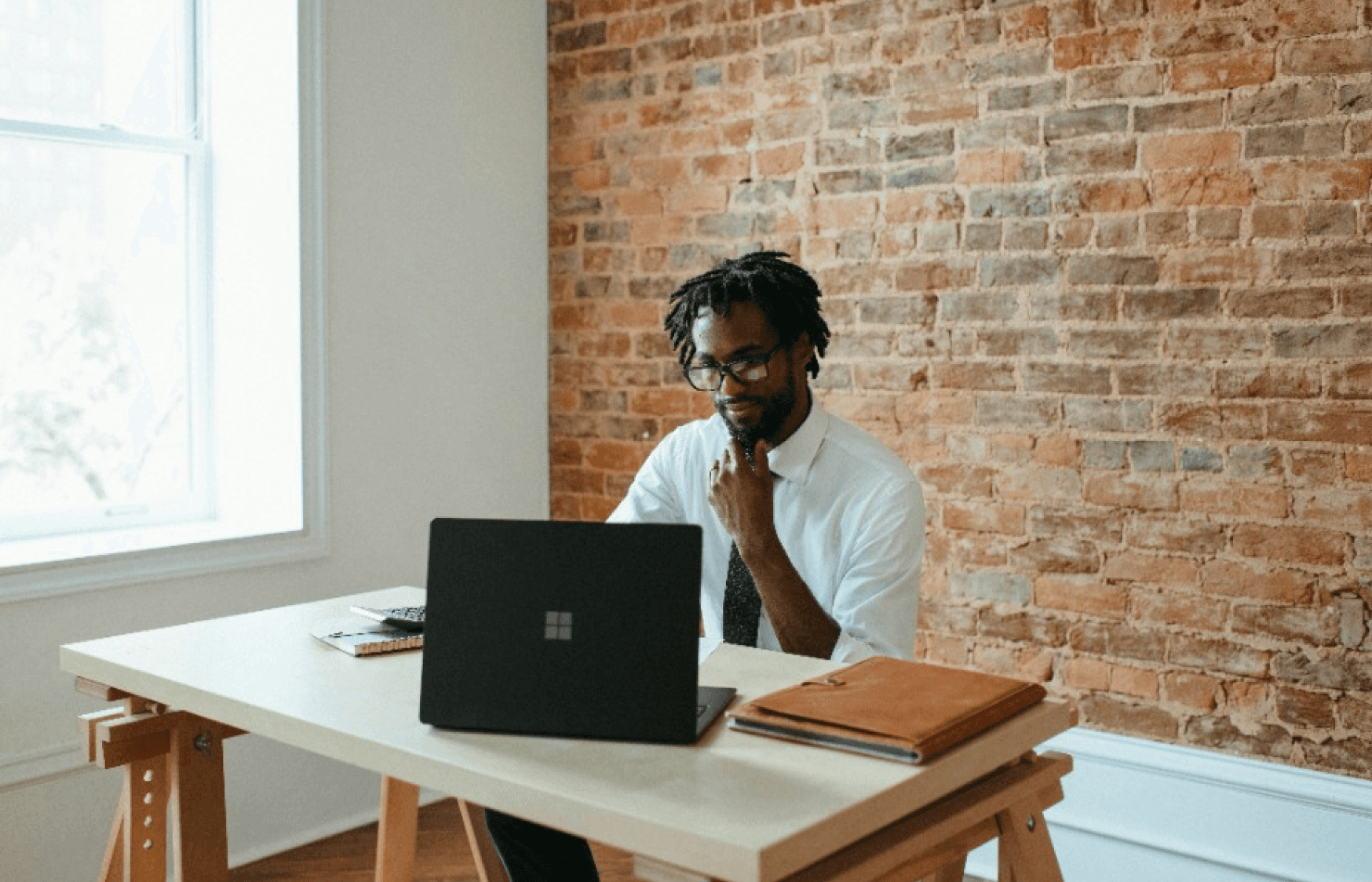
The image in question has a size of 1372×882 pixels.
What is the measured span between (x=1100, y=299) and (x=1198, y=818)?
45.7 inches

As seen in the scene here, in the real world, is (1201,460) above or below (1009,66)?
below

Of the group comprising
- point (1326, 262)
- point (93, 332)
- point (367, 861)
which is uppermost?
point (1326, 262)

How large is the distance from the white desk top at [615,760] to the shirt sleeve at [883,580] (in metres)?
0.31

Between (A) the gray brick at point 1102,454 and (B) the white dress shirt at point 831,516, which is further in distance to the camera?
(A) the gray brick at point 1102,454

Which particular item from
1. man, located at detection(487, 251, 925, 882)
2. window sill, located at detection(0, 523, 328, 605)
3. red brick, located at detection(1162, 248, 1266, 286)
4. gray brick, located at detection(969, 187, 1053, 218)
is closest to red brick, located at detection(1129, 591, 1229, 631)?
red brick, located at detection(1162, 248, 1266, 286)

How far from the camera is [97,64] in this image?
10.7 ft

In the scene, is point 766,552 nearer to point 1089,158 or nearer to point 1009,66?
point 1089,158

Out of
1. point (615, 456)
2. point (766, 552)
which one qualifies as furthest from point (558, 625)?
point (615, 456)

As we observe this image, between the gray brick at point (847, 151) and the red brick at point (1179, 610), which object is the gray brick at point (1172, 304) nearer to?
the red brick at point (1179, 610)

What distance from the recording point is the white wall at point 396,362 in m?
3.07

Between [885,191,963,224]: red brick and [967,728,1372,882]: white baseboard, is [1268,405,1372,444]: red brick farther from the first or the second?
[885,191,963,224]: red brick

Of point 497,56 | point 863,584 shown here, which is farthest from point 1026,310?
point 497,56

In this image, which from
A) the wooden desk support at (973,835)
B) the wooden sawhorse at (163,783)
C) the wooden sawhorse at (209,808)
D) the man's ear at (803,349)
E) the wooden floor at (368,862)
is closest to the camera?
the wooden desk support at (973,835)

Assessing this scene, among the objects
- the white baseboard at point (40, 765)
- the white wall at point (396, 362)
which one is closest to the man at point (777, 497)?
the white wall at point (396, 362)
